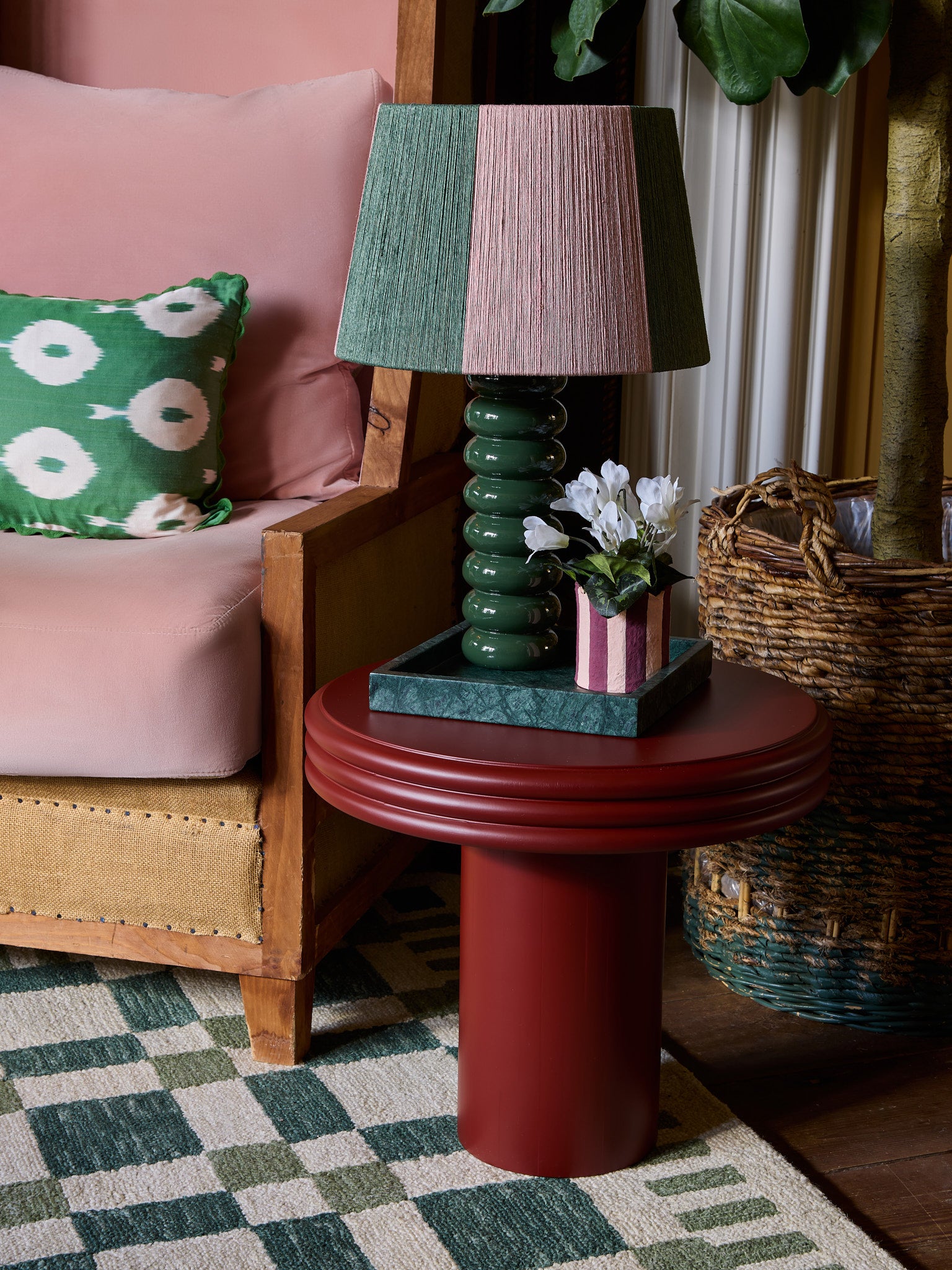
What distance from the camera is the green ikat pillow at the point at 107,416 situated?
Answer: 1575mm

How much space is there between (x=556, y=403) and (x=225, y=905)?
62 centimetres

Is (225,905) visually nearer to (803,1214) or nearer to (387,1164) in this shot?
(387,1164)

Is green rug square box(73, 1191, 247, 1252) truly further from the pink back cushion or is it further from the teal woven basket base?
the pink back cushion

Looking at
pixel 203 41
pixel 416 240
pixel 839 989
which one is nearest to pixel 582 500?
pixel 416 240

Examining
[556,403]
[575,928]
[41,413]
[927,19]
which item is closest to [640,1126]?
[575,928]

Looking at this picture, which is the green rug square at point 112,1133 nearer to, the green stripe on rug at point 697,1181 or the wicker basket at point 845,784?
the green stripe on rug at point 697,1181

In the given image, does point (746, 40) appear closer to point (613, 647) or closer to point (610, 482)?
point (610, 482)

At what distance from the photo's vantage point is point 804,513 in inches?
57.4

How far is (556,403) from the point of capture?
124 centimetres

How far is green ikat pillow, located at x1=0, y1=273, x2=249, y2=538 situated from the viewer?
158cm

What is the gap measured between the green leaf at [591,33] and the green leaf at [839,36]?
22cm

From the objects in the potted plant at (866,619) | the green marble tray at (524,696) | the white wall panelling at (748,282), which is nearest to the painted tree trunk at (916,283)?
the potted plant at (866,619)

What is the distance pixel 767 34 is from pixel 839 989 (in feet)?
3.52

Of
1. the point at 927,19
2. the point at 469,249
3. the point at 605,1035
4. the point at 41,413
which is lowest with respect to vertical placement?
the point at 605,1035
